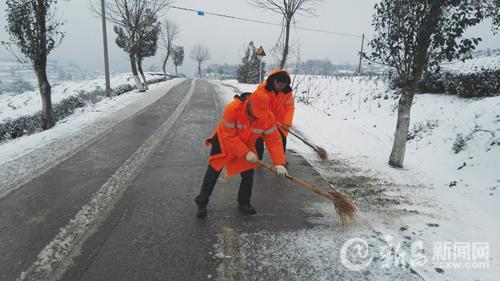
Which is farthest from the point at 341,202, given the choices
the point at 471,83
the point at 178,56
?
the point at 178,56

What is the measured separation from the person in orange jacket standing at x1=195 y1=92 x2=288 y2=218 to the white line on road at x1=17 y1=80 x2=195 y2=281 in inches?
45.8

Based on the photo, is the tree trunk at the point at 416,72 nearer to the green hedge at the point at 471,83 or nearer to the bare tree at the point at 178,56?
the green hedge at the point at 471,83

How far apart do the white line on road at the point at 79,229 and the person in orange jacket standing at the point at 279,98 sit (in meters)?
2.03

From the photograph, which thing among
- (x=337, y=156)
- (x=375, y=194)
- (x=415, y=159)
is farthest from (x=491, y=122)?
(x=375, y=194)

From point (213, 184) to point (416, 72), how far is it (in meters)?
3.73

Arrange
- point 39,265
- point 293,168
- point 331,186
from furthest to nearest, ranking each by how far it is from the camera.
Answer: point 293,168
point 331,186
point 39,265

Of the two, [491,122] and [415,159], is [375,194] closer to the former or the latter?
[415,159]

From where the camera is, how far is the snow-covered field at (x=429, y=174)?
3363mm

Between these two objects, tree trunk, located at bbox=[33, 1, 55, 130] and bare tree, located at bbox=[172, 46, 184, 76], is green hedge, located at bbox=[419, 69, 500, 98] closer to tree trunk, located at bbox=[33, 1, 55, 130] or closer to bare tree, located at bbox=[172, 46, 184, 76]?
tree trunk, located at bbox=[33, 1, 55, 130]

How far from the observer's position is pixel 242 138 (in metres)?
3.36

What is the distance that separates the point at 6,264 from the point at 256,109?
2.60 m

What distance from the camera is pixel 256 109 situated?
3.12 metres

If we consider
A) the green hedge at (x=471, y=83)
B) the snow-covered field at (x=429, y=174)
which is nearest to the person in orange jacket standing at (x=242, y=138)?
the snow-covered field at (x=429, y=174)

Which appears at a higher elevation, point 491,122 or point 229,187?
point 491,122
